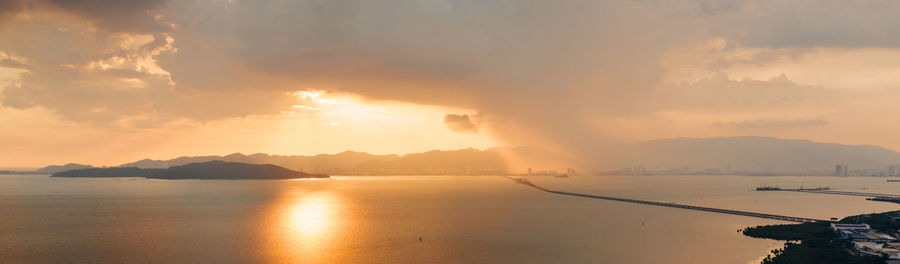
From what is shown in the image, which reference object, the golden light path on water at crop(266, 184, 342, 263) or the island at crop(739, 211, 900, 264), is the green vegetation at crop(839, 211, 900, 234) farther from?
the golden light path on water at crop(266, 184, 342, 263)

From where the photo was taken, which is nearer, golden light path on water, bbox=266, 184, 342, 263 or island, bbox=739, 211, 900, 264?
island, bbox=739, 211, 900, 264

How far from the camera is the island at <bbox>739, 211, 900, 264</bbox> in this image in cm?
6638

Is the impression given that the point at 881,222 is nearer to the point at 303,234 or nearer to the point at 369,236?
the point at 369,236

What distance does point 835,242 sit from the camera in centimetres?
7981

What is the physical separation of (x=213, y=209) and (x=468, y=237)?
3479 inches

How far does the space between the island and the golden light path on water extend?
6111cm

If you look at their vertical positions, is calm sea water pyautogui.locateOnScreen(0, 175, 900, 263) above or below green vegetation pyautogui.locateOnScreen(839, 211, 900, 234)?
below

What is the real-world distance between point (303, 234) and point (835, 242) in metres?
88.6

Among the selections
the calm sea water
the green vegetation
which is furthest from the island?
the calm sea water

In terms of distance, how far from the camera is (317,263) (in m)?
67.6

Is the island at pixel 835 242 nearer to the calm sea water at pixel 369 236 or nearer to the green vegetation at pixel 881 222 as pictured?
the green vegetation at pixel 881 222

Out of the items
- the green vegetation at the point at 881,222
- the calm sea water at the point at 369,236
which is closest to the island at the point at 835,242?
the green vegetation at the point at 881,222

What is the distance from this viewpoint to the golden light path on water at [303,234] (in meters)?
72.8

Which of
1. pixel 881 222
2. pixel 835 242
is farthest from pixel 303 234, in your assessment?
pixel 881 222
